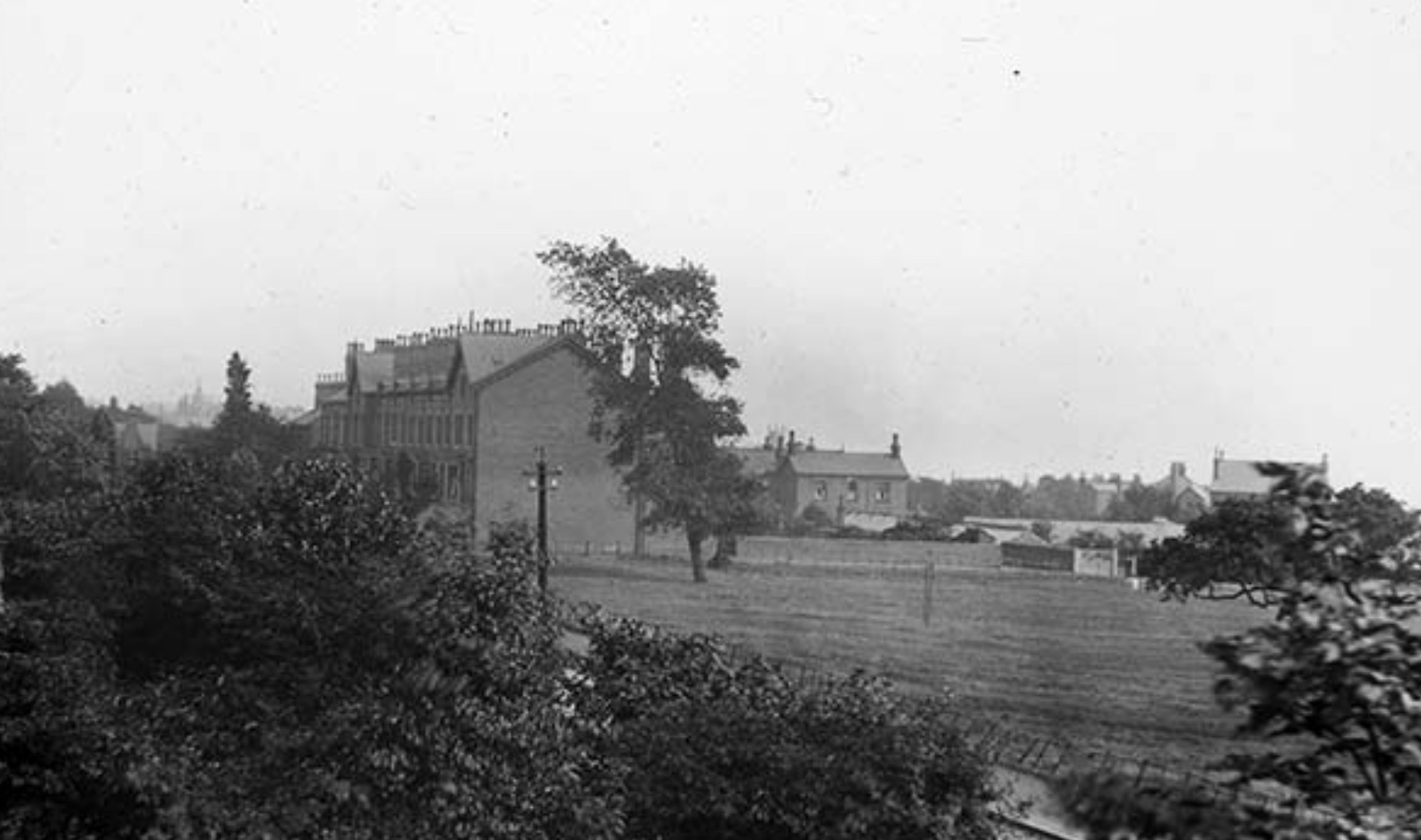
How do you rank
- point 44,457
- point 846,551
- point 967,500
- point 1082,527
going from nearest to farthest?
point 44,457, point 846,551, point 1082,527, point 967,500

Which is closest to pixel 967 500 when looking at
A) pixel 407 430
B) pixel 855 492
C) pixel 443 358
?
pixel 855 492

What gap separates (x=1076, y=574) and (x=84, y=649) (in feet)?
129

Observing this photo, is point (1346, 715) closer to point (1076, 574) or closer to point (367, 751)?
point (367, 751)

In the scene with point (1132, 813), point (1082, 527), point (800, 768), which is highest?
point (1132, 813)

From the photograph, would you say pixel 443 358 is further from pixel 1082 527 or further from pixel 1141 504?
pixel 1141 504

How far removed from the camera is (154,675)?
21.2 m

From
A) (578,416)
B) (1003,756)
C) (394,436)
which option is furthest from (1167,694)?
(394,436)

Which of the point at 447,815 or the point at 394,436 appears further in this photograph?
the point at 394,436

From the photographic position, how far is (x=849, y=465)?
76.1 metres

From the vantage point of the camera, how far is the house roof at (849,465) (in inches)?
2968

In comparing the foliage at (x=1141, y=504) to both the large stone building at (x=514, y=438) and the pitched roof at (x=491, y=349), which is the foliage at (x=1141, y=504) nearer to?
the large stone building at (x=514, y=438)

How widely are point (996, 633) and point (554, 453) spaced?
2168 centimetres

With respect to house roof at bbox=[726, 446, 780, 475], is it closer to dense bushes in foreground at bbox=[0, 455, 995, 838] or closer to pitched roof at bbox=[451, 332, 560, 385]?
pitched roof at bbox=[451, 332, 560, 385]

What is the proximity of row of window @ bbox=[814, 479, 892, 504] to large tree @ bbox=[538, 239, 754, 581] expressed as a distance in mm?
28806
